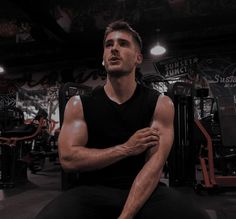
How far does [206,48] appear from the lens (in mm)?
6809

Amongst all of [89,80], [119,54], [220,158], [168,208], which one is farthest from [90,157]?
[89,80]

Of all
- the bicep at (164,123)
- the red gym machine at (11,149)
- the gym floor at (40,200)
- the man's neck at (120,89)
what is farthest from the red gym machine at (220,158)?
the red gym machine at (11,149)

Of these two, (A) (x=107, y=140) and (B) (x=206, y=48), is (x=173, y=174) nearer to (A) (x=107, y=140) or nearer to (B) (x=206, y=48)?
(A) (x=107, y=140)

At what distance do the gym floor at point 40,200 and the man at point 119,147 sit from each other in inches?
51.6

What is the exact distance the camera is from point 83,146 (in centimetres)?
126

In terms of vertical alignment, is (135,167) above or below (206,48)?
below

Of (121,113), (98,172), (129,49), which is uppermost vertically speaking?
(129,49)

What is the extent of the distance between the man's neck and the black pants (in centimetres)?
40

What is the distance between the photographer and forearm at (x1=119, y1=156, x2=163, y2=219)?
3.43ft

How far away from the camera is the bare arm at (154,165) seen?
3.49 ft

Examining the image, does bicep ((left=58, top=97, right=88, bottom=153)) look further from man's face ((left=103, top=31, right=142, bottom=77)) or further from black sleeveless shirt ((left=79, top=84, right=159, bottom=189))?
man's face ((left=103, top=31, right=142, bottom=77))

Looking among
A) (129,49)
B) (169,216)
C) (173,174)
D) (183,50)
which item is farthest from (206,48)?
(169,216)

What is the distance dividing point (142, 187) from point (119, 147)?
6.9 inches

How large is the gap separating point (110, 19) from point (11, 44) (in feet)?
9.81
